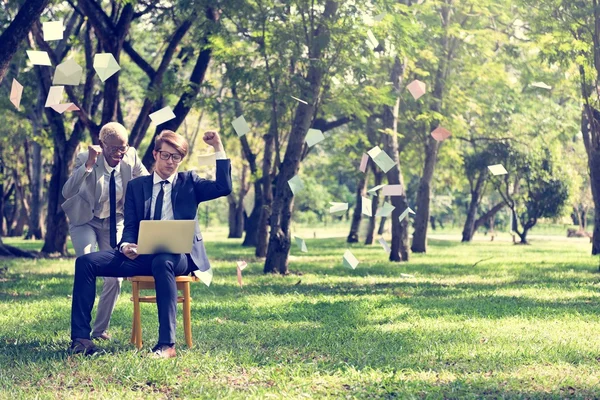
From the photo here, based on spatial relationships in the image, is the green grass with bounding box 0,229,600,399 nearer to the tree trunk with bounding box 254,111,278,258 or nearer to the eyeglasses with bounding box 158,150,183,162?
the eyeglasses with bounding box 158,150,183,162

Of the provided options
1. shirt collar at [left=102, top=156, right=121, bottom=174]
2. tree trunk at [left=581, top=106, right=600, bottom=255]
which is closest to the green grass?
shirt collar at [left=102, top=156, right=121, bottom=174]

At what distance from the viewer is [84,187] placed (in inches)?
284

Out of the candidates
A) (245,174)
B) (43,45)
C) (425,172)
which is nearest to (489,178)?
(245,174)

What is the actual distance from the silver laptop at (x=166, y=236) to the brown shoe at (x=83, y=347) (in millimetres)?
773

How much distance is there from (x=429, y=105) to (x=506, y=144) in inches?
543

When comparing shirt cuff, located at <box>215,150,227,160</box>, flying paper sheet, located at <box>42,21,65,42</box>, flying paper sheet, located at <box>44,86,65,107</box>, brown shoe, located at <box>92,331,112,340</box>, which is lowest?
brown shoe, located at <box>92,331,112,340</box>

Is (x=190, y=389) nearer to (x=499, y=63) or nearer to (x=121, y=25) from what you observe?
(x=121, y=25)

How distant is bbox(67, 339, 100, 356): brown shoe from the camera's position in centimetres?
659

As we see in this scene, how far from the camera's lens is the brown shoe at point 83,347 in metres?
6.59

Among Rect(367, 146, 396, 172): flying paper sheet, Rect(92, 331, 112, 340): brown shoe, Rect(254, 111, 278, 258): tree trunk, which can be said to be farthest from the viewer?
Rect(254, 111, 278, 258): tree trunk

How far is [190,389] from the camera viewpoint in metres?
5.51

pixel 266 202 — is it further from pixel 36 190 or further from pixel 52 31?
pixel 52 31

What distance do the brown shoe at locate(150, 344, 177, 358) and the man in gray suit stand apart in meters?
1.16

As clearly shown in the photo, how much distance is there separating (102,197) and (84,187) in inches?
6.5
